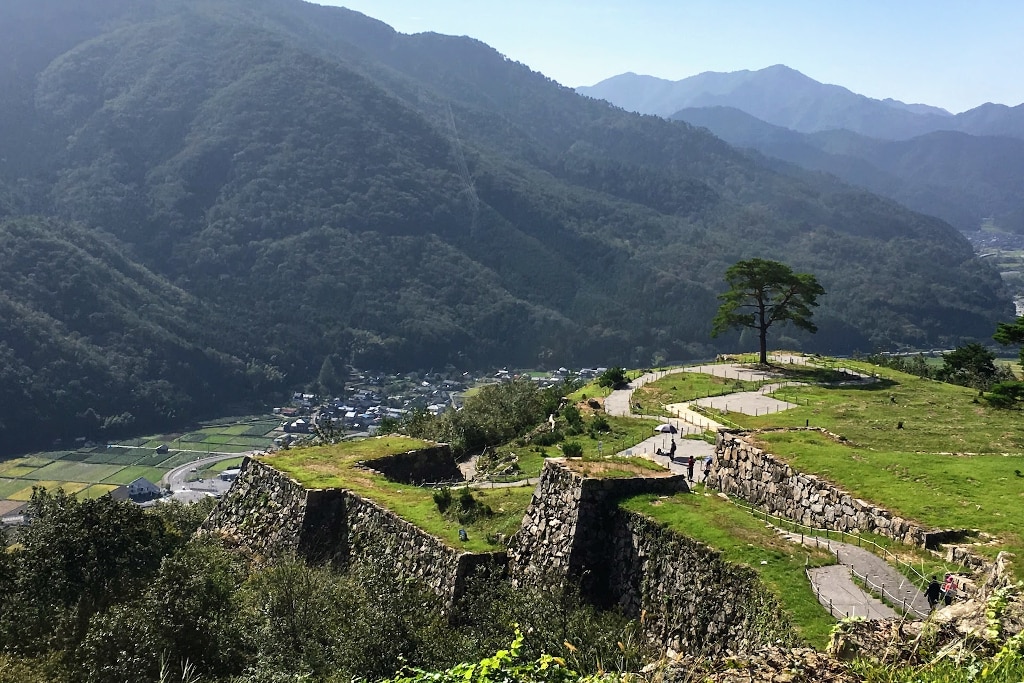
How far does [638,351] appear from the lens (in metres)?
145

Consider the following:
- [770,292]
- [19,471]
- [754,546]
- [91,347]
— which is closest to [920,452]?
[754,546]

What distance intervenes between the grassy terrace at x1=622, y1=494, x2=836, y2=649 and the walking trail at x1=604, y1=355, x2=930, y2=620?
1.00 feet

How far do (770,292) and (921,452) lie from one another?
24.1 m

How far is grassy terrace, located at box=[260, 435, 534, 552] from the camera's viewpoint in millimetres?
19094

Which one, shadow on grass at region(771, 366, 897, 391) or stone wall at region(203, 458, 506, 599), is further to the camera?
shadow on grass at region(771, 366, 897, 391)

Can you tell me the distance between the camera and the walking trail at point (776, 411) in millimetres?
12805

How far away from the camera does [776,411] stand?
33.2 metres

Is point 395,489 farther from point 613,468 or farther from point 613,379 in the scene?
point 613,379

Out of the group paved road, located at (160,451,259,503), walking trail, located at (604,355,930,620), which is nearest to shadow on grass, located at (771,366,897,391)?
walking trail, located at (604,355,930,620)

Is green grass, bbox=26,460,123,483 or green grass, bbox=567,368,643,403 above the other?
green grass, bbox=567,368,643,403

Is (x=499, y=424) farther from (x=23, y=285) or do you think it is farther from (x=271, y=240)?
(x=271, y=240)

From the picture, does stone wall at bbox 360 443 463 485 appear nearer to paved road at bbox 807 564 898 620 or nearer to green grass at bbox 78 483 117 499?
paved road at bbox 807 564 898 620

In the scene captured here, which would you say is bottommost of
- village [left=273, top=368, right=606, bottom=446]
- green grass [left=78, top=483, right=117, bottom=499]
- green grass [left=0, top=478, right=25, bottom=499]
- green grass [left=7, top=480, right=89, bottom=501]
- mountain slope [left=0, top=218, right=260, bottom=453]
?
green grass [left=0, top=478, right=25, bottom=499]

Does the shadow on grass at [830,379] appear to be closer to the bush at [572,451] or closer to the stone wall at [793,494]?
the bush at [572,451]
